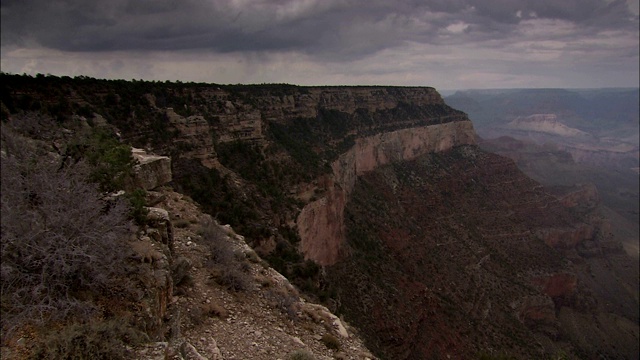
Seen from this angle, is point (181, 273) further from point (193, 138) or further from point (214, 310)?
point (193, 138)

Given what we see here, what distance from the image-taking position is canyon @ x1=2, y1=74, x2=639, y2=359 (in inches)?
1048

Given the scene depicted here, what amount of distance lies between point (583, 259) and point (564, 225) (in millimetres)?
6812

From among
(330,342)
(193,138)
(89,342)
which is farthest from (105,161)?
(193,138)

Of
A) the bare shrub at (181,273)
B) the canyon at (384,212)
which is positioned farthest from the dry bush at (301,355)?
the canyon at (384,212)

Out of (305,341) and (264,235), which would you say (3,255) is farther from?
(264,235)

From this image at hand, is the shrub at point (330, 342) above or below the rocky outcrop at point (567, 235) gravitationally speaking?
above

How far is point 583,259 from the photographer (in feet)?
238

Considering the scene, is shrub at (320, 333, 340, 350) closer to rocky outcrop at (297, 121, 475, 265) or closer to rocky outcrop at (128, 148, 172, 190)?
rocky outcrop at (128, 148, 172, 190)

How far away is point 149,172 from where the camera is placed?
15.6 m

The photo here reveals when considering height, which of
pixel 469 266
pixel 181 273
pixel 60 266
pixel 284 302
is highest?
pixel 60 266

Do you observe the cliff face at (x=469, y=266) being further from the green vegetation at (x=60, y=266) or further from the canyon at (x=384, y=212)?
the green vegetation at (x=60, y=266)

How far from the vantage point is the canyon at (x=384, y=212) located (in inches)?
1048

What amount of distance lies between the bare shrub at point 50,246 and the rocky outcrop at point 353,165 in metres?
21.0

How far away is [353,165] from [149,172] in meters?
39.8
